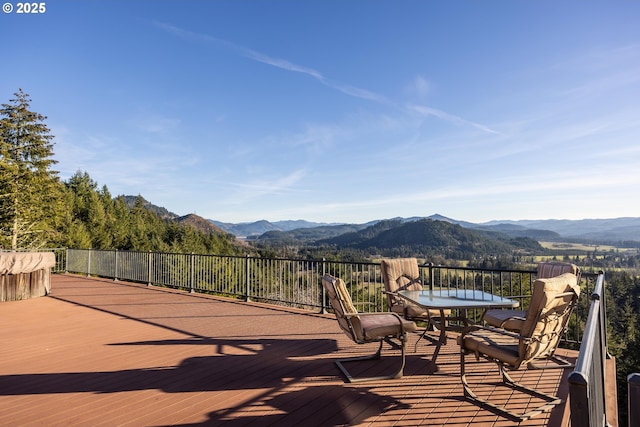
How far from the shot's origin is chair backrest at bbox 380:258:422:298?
16.7ft

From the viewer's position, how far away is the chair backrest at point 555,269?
4265 mm

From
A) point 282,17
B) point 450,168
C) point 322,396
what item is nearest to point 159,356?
point 322,396

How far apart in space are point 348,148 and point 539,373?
22958mm

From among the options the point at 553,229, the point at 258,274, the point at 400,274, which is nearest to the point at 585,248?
the point at 553,229

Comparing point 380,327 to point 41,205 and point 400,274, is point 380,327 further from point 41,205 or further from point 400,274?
point 41,205

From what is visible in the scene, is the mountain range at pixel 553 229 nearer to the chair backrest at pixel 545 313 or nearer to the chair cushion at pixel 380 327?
the chair cushion at pixel 380 327

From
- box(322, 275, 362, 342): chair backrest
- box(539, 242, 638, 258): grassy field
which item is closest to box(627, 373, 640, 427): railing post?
box(322, 275, 362, 342): chair backrest

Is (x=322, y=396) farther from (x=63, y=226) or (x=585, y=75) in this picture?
(x=63, y=226)

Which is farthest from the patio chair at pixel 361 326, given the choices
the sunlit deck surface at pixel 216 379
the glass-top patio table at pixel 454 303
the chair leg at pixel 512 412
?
the chair leg at pixel 512 412

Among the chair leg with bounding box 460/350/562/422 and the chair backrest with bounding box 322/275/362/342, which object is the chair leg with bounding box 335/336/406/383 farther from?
the chair leg with bounding box 460/350/562/422

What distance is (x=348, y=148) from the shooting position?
84.6ft

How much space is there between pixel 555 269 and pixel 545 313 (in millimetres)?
2058

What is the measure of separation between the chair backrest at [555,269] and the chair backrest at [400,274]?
60.4 inches

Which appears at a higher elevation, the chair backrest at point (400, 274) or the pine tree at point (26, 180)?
the pine tree at point (26, 180)
